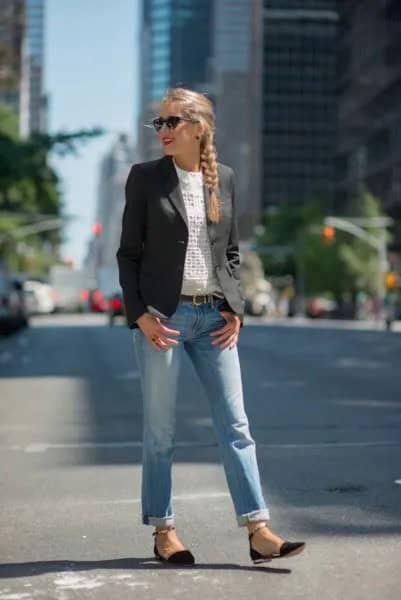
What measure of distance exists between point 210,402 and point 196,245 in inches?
25.3

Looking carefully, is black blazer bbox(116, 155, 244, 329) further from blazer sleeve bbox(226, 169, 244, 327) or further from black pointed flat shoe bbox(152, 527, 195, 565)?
black pointed flat shoe bbox(152, 527, 195, 565)

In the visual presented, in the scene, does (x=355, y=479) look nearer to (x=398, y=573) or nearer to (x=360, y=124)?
(x=398, y=573)

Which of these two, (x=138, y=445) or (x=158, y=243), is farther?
(x=138, y=445)

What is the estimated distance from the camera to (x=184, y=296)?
16.5ft

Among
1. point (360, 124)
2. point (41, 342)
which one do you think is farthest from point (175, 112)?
point (360, 124)

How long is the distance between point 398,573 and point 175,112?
2050mm

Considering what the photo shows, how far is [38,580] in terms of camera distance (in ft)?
16.1

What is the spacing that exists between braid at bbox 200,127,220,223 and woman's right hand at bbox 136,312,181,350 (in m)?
0.48

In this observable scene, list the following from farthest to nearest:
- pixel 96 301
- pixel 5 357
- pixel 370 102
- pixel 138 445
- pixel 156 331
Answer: pixel 370 102 → pixel 96 301 → pixel 5 357 → pixel 138 445 → pixel 156 331

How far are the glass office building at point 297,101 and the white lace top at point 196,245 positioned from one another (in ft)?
526

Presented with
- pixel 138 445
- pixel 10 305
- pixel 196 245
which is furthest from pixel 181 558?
pixel 10 305

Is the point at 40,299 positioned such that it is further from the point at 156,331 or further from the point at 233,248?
the point at 156,331

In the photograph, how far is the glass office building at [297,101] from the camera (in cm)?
16750

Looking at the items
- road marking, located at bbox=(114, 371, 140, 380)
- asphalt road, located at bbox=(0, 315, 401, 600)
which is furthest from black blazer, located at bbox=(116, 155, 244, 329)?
road marking, located at bbox=(114, 371, 140, 380)
